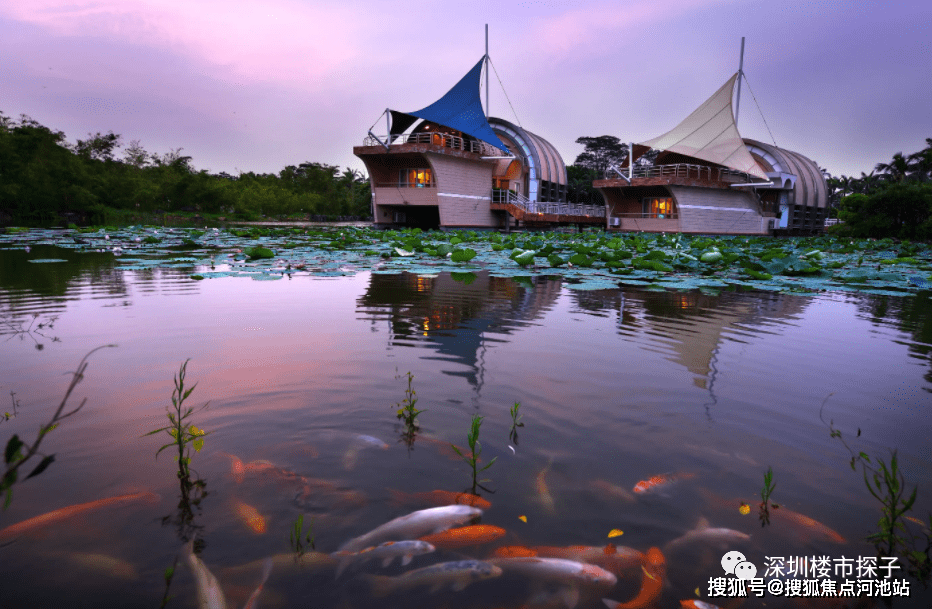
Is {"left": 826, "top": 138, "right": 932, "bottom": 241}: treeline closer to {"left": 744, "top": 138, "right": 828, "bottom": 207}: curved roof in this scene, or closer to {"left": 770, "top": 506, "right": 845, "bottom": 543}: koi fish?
{"left": 744, "top": 138, "right": 828, "bottom": 207}: curved roof

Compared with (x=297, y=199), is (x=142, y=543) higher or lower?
lower

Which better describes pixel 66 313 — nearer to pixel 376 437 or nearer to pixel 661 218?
pixel 376 437

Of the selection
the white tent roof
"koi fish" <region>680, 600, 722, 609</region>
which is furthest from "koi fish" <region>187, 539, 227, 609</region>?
the white tent roof

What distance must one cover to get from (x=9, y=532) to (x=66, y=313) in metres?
3.37

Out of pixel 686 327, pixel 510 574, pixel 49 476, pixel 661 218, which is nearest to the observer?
pixel 510 574

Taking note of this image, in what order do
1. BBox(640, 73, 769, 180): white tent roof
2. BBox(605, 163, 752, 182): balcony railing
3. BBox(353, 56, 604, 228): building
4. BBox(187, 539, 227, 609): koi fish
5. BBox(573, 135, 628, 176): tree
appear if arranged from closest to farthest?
BBox(187, 539, 227, 609): koi fish < BBox(353, 56, 604, 228): building < BBox(640, 73, 769, 180): white tent roof < BBox(605, 163, 752, 182): balcony railing < BBox(573, 135, 628, 176): tree

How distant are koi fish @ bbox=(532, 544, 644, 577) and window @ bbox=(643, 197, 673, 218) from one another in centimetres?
2805

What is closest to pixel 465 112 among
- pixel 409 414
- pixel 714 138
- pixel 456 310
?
pixel 714 138

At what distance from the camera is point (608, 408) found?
7.22ft

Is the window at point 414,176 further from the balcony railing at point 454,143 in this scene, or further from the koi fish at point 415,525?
the koi fish at point 415,525

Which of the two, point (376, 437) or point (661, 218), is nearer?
point (376, 437)

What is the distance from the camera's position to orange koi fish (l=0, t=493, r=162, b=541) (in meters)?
1.32

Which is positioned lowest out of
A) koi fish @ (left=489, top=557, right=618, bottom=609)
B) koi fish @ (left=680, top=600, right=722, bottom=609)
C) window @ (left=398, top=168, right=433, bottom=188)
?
koi fish @ (left=680, top=600, right=722, bottom=609)

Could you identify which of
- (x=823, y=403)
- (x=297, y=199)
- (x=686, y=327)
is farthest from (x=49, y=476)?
(x=297, y=199)
